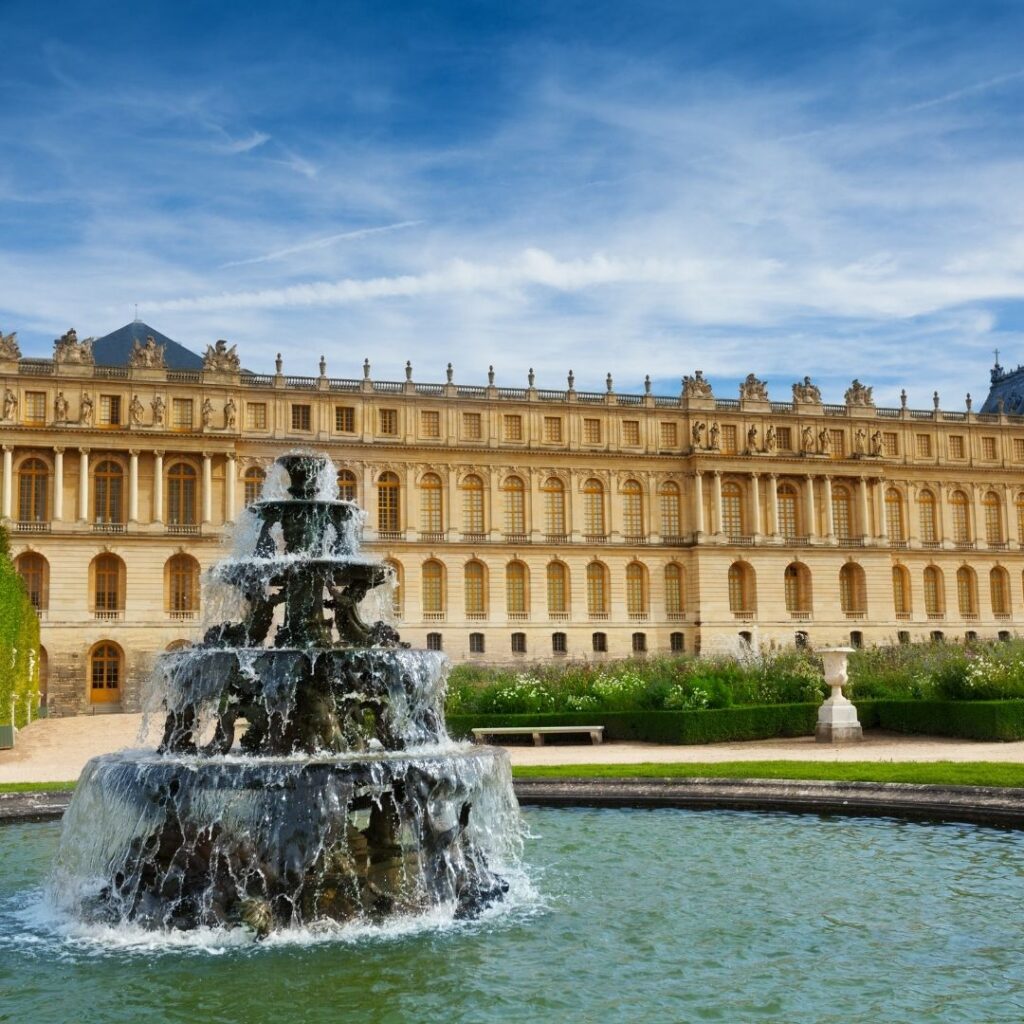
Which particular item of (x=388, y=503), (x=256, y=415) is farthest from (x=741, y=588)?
(x=256, y=415)

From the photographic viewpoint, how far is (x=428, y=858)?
11008 mm

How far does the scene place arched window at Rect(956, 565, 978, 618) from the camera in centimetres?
6281

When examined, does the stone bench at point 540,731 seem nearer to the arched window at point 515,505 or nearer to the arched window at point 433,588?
the arched window at point 433,588

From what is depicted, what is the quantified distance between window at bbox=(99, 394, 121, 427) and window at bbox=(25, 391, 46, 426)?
2.20m

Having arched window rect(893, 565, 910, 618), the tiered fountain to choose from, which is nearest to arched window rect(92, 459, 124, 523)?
arched window rect(893, 565, 910, 618)

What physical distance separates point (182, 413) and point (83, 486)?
5.03 m

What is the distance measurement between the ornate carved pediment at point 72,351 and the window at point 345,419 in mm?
10374

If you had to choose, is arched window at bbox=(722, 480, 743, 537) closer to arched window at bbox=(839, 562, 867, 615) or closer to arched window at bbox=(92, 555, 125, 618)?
arched window at bbox=(839, 562, 867, 615)

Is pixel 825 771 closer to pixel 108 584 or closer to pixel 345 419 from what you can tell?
pixel 108 584

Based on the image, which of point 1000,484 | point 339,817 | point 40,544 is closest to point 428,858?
point 339,817

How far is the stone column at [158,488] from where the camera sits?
49.9 meters

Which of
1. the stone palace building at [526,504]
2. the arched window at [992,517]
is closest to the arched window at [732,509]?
the stone palace building at [526,504]

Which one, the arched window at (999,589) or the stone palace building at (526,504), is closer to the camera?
the stone palace building at (526,504)

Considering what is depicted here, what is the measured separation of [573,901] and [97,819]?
4388mm
